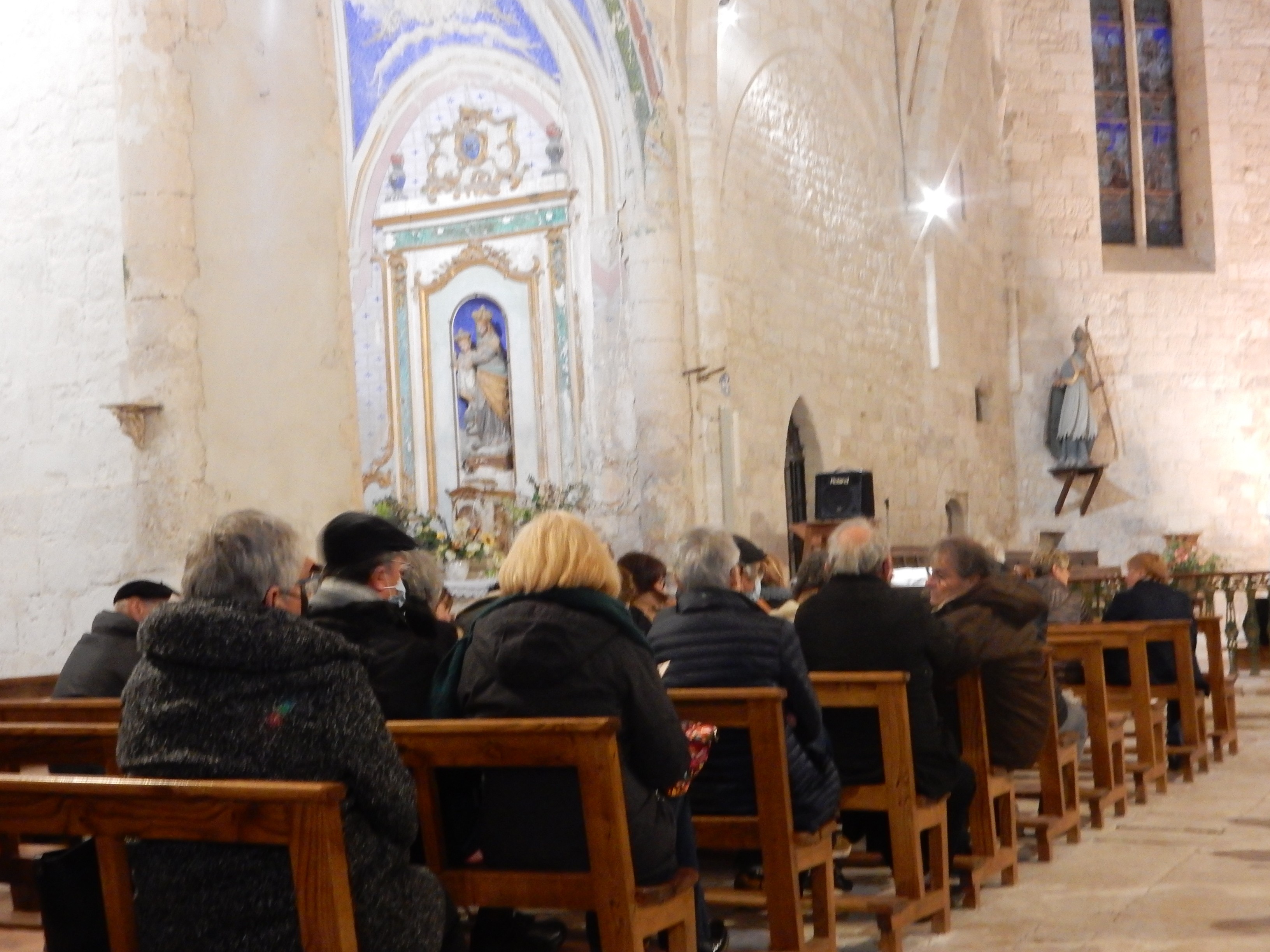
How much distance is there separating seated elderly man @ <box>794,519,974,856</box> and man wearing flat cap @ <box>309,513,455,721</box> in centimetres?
152

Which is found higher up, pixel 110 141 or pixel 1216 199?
pixel 1216 199

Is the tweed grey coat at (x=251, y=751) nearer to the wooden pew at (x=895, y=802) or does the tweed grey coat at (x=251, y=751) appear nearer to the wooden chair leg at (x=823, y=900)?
the wooden chair leg at (x=823, y=900)

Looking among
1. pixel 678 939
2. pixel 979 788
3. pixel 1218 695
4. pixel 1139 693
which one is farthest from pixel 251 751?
pixel 1218 695

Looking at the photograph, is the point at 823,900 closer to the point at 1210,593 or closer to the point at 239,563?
the point at 239,563

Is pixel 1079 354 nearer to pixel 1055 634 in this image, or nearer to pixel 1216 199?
pixel 1216 199

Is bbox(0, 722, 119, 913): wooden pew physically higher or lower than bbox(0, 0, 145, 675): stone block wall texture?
lower

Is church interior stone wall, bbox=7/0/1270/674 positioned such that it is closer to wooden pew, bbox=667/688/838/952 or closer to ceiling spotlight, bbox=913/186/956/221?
ceiling spotlight, bbox=913/186/956/221

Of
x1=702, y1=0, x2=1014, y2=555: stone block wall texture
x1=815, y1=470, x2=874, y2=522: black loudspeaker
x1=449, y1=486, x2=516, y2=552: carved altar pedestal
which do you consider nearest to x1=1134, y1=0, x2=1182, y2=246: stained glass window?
x1=702, y1=0, x2=1014, y2=555: stone block wall texture

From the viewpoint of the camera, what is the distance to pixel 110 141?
6.06 m

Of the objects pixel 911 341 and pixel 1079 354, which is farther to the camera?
pixel 1079 354

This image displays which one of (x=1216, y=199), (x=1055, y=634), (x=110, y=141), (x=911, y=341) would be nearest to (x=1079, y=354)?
(x=1216, y=199)

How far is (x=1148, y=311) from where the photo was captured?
19125mm

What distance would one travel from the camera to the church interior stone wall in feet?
20.0

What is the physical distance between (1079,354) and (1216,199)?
282 cm
